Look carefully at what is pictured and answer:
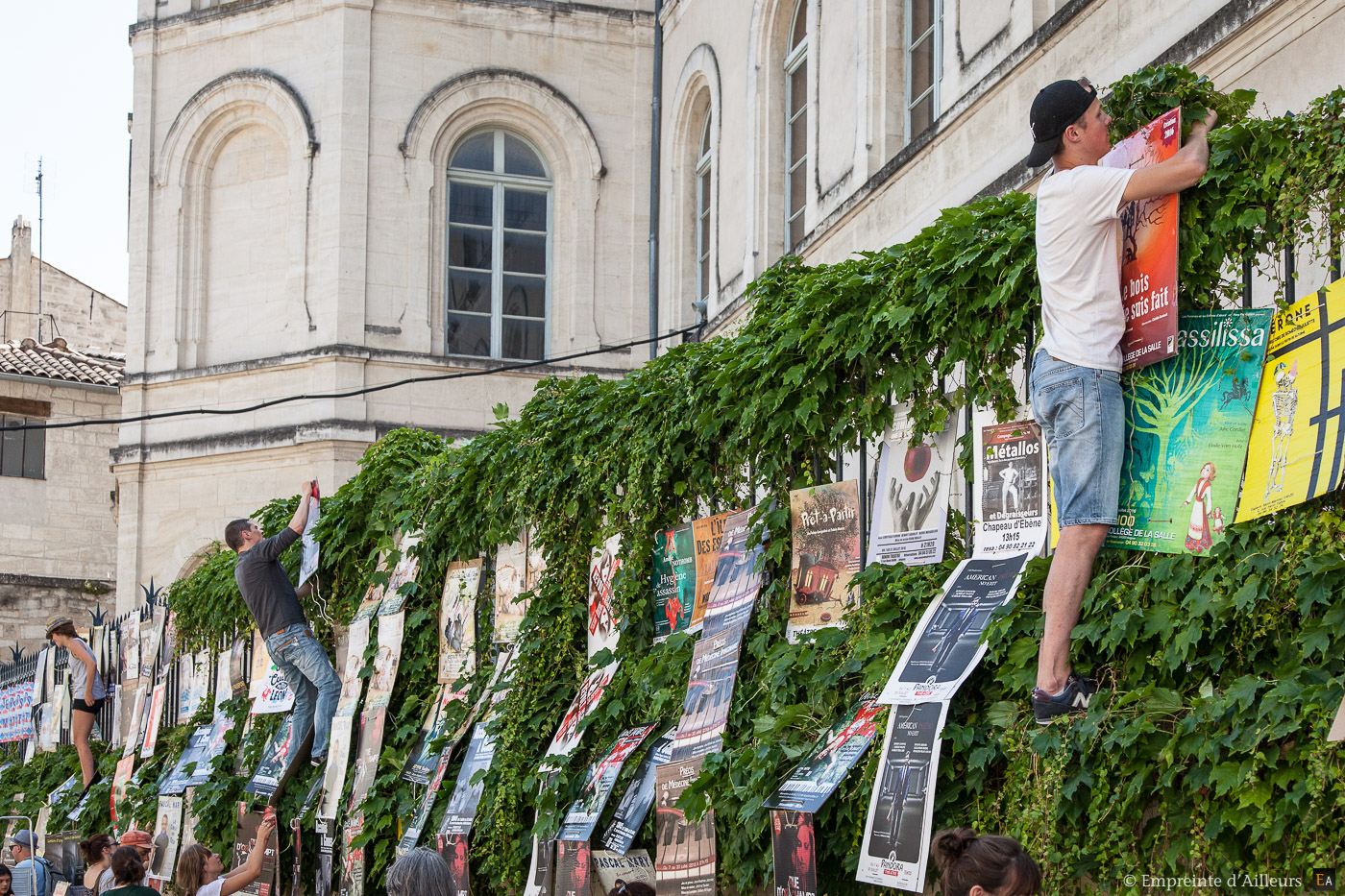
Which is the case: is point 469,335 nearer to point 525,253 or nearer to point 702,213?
point 525,253

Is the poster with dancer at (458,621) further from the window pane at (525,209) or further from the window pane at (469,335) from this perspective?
the window pane at (525,209)

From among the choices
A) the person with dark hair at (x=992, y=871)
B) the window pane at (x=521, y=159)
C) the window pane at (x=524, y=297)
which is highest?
the window pane at (x=521, y=159)

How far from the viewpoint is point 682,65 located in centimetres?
2048

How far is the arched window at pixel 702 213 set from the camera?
20219mm

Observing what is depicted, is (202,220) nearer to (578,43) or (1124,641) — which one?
(578,43)

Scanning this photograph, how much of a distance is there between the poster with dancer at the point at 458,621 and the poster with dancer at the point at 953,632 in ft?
15.3

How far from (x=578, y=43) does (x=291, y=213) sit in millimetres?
4396

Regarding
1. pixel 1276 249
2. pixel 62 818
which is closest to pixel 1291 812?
pixel 1276 249

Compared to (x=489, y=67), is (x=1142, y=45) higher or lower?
lower

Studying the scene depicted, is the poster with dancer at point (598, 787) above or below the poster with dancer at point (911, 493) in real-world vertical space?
below

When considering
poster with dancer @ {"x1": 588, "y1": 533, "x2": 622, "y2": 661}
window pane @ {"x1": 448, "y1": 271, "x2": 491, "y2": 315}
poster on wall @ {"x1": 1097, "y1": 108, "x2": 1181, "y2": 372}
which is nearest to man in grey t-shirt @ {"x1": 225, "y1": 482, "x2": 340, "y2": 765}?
poster with dancer @ {"x1": 588, "y1": 533, "x2": 622, "y2": 661}

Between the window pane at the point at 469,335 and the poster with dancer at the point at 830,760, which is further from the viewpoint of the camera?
the window pane at the point at 469,335

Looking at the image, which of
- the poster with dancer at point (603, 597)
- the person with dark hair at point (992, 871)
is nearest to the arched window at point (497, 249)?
the poster with dancer at point (603, 597)

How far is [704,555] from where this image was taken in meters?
7.64
